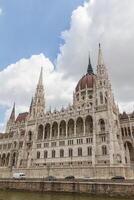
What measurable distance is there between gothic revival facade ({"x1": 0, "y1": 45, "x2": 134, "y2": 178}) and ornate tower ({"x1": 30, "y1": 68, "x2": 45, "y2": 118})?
0.45 metres

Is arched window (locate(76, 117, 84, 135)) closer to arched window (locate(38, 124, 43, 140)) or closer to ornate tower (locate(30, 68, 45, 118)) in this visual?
arched window (locate(38, 124, 43, 140))

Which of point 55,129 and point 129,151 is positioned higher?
point 55,129

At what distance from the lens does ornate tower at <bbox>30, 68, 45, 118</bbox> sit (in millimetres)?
94338

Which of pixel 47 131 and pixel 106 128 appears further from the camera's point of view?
pixel 47 131

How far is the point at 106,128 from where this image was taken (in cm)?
6706

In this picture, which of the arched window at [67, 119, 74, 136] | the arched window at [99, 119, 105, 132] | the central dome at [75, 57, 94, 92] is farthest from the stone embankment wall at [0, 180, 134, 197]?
the central dome at [75, 57, 94, 92]

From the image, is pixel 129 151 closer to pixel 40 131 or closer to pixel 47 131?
pixel 47 131

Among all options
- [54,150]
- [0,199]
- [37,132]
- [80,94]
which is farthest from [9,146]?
[0,199]

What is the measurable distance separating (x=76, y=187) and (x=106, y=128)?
3183cm

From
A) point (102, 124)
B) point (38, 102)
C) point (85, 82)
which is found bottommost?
point (102, 124)

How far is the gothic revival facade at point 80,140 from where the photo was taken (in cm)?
6178

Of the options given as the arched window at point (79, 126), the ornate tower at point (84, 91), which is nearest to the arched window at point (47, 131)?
the arched window at point (79, 126)

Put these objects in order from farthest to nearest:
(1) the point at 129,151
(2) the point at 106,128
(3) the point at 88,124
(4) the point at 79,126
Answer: (4) the point at 79,126 → (3) the point at 88,124 → (1) the point at 129,151 → (2) the point at 106,128

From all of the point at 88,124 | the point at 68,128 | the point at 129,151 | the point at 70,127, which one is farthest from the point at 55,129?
the point at 129,151
